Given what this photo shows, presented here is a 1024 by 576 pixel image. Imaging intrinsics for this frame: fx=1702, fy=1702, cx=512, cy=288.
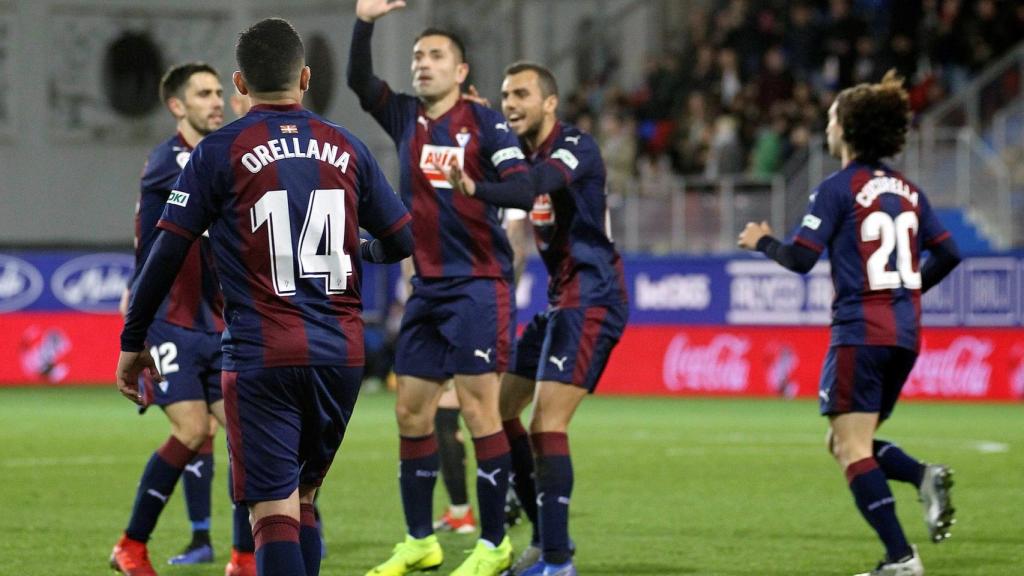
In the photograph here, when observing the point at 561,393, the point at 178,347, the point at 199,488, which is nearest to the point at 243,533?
the point at 178,347

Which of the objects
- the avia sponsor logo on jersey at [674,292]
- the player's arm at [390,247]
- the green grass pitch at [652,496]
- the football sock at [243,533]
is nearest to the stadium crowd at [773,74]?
the avia sponsor logo on jersey at [674,292]

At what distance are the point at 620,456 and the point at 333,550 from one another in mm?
5413

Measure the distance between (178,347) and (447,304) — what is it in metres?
1.28

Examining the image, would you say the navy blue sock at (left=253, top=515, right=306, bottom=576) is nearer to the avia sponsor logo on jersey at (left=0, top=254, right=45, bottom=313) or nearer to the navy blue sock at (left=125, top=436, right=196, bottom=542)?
the navy blue sock at (left=125, top=436, right=196, bottom=542)

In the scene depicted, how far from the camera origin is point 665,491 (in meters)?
11.3

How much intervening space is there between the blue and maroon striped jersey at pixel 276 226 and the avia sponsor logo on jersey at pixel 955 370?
49.8 ft

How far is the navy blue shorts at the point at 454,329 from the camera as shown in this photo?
25.7ft

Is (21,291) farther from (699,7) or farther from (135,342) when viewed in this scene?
(135,342)

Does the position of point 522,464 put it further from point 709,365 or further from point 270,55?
point 709,365

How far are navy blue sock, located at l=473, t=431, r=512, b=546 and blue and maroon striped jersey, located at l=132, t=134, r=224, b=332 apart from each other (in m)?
1.37

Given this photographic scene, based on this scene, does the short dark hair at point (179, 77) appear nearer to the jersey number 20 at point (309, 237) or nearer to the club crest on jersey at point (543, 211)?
the club crest on jersey at point (543, 211)

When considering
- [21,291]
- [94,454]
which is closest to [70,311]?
[21,291]

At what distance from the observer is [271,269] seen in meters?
5.41

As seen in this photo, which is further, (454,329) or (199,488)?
(199,488)
